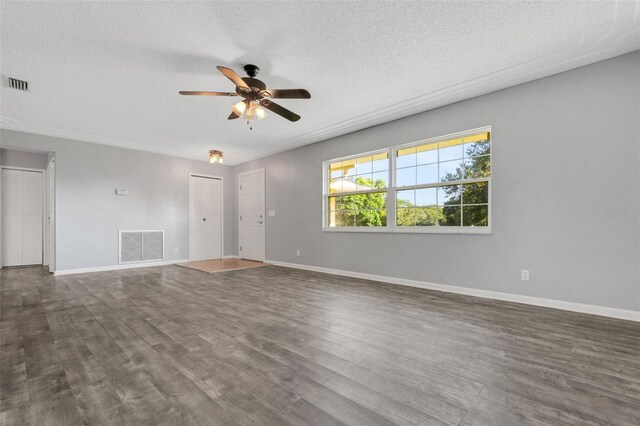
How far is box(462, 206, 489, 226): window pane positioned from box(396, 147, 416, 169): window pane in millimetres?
1046

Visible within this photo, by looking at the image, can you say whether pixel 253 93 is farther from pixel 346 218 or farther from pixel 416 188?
pixel 346 218

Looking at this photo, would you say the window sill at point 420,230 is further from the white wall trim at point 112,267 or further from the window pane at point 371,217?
the white wall trim at point 112,267

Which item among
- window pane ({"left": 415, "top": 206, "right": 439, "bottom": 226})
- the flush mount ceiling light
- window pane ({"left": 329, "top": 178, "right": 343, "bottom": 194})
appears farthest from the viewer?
the flush mount ceiling light

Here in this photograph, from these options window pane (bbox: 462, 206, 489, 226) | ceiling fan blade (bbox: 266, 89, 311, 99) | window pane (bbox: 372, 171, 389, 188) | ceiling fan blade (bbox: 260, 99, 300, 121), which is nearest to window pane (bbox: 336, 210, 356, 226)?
window pane (bbox: 372, 171, 389, 188)

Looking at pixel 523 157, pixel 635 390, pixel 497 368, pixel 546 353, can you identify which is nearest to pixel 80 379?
pixel 497 368

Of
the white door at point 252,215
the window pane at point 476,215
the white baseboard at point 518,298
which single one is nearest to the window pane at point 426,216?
the window pane at point 476,215

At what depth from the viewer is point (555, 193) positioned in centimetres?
306

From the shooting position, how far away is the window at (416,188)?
3.66 m

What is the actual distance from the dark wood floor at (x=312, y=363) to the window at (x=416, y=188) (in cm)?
118

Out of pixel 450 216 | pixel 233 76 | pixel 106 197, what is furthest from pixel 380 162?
pixel 106 197

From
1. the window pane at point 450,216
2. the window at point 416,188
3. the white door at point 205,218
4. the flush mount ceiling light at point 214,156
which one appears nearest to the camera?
the window at point 416,188

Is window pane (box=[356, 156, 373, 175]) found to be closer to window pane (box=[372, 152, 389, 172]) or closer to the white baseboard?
window pane (box=[372, 152, 389, 172])

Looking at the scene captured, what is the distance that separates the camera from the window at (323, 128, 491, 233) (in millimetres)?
3660

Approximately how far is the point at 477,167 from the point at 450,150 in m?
0.44
